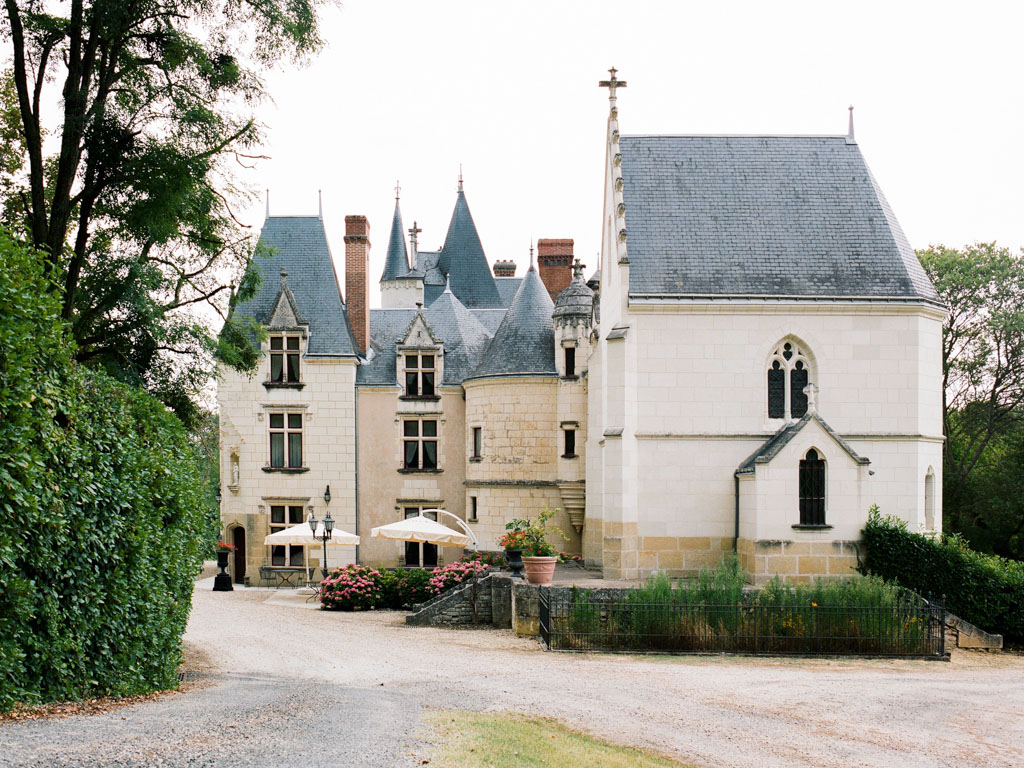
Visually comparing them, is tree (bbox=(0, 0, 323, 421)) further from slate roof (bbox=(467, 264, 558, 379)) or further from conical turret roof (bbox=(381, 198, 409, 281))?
conical turret roof (bbox=(381, 198, 409, 281))

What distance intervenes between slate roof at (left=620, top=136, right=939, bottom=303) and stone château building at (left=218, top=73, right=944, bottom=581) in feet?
0.19

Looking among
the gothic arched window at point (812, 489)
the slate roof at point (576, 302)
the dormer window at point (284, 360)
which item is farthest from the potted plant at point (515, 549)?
the dormer window at point (284, 360)

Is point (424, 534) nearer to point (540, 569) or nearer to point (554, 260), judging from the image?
point (540, 569)

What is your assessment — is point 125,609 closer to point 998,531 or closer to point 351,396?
point 351,396

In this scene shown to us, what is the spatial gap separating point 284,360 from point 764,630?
1764 centimetres

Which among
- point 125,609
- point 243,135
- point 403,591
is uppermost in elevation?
point 243,135

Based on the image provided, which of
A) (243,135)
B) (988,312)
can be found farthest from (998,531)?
(243,135)

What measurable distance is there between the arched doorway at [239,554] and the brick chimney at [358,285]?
693 cm

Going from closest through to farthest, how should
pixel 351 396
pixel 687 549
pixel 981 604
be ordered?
pixel 981 604
pixel 687 549
pixel 351 396

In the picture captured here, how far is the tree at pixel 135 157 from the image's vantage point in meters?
12.7

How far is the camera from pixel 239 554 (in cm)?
2936

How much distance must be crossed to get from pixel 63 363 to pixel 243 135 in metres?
6.88

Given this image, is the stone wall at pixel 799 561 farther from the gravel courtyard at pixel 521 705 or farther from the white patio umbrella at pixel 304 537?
the white patio umbrella at pixel 304 537

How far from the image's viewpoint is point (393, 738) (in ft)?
26.0
